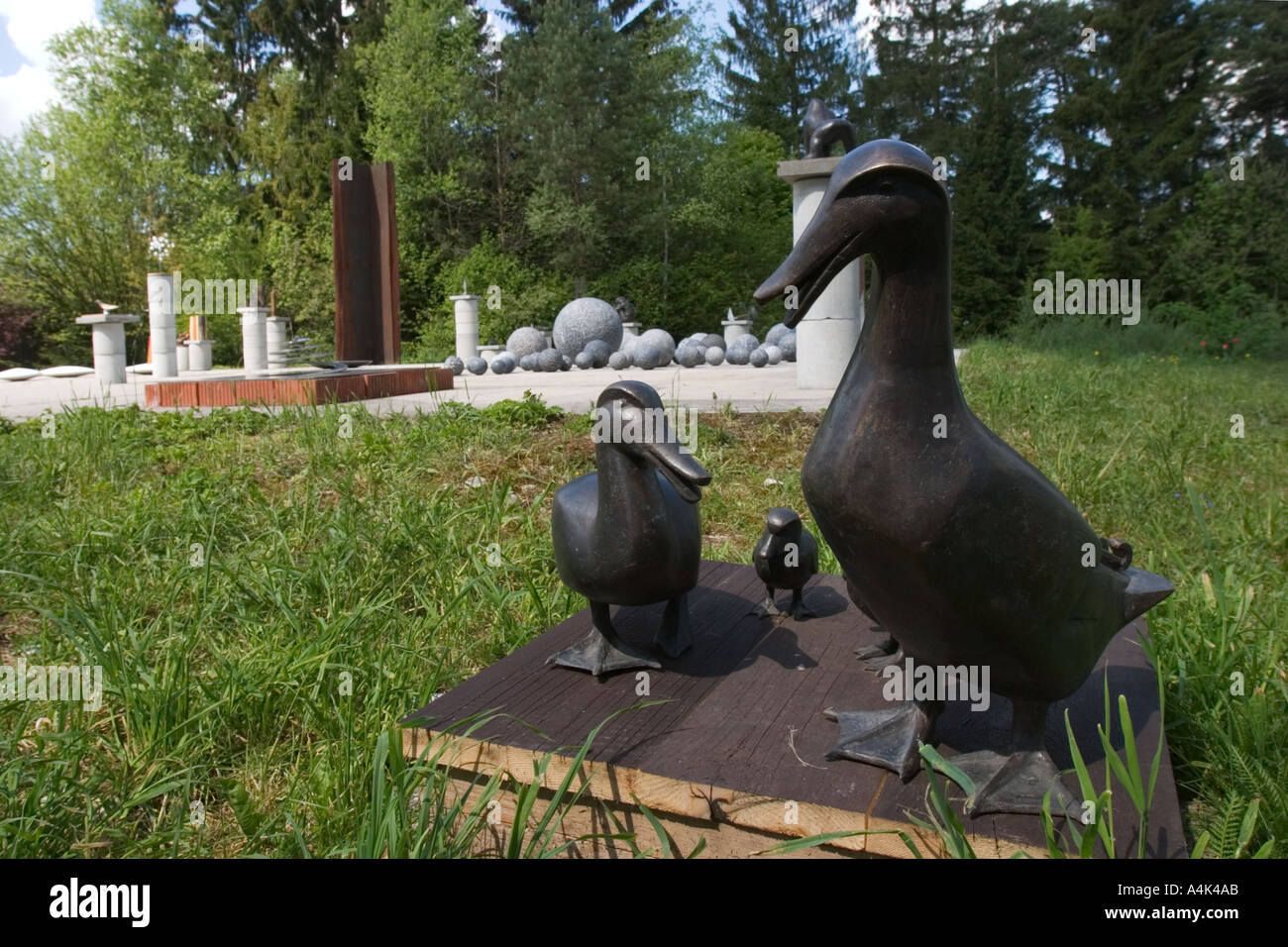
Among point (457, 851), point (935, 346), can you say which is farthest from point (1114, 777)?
point (457, 851)

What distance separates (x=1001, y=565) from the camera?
4.69ft

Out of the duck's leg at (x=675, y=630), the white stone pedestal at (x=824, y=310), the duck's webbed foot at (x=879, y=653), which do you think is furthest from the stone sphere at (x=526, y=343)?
the duck's webbed foot at (x=879, y=653)

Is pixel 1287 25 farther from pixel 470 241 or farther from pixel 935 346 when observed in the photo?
pixel 935 346

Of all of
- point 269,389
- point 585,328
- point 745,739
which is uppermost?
point 585,328

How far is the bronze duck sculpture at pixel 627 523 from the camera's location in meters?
2.00

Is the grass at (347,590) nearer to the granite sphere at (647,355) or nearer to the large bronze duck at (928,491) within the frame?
the large bronze duck at (928,491)

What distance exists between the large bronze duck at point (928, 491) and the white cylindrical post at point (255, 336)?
12.9 m

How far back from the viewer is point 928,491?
4.64 feet

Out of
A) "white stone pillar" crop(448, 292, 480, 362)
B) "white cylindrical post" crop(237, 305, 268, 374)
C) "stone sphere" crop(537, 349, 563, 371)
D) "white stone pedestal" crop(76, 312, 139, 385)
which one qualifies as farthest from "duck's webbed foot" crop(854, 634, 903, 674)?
"white stone pillar" crop(448, 292, 480, 362)

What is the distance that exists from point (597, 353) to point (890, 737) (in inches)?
579

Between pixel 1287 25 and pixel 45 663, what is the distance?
23611 millimetres

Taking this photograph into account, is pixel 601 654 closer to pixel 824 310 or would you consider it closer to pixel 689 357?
pixel 824 310

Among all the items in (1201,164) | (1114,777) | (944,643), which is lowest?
(1114,777)

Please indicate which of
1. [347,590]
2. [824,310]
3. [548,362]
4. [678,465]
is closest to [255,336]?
[548,362]
